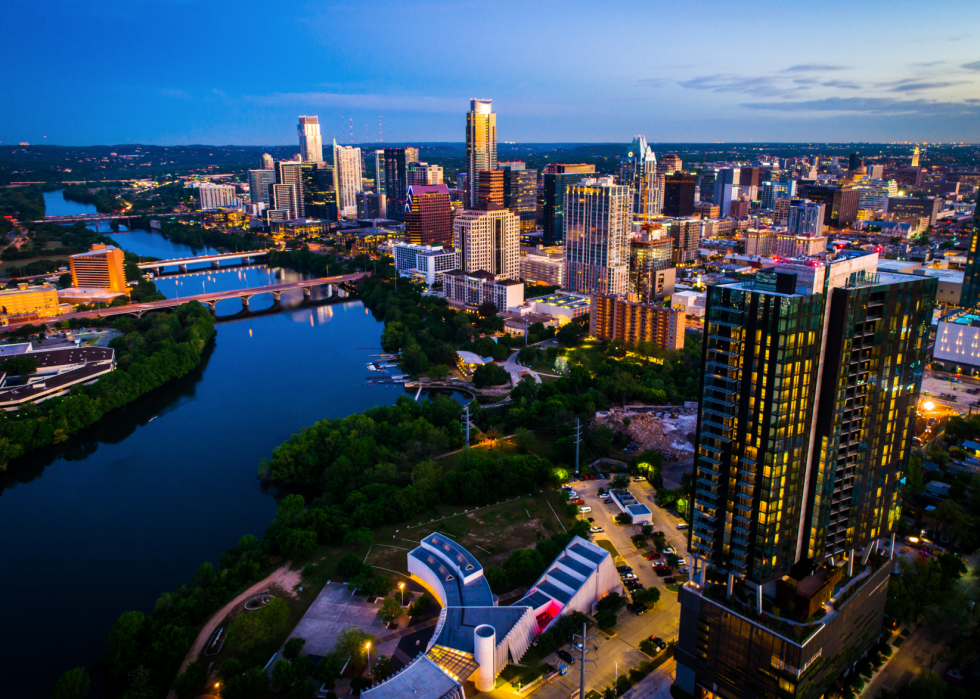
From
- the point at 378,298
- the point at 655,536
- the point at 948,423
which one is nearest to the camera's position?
the point at 655,536

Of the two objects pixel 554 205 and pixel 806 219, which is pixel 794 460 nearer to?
pixel 806 219

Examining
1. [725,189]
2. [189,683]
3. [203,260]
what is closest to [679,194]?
[725,189]

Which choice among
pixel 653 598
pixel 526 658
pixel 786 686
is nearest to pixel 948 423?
pixel 653 598

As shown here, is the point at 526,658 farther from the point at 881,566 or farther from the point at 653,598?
the point at 881,566

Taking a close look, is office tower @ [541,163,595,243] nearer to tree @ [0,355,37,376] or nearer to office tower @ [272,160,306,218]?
office tower @ [272,160,306,218]

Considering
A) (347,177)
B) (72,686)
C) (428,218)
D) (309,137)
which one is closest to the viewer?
(72,686)

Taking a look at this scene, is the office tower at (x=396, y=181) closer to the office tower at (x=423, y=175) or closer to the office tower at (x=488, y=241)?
the office tower at (x=423, y=175)

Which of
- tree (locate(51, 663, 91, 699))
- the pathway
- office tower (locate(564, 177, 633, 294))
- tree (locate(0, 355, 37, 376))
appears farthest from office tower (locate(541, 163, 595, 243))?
tree (locate(51, 663, 91, 699))

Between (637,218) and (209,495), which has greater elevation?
(637,218)
